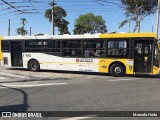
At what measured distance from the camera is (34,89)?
41.6 ft

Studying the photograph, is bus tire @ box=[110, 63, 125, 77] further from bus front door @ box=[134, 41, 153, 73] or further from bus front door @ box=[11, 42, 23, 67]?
bus front door @ box=[11, 42, 23, 67]

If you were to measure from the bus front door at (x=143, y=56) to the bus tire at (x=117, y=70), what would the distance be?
835mm

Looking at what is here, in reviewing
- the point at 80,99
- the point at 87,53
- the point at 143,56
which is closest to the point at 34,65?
the point at 87,53

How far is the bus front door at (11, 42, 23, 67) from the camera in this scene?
2175 cm

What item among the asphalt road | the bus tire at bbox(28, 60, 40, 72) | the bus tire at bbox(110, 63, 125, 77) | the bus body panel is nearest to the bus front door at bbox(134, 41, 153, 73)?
the bus body panel

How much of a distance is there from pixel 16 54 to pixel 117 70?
297 inches

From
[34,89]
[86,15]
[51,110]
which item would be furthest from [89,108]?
[86,15]

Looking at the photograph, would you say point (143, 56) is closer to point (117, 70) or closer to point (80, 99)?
point (117, 70)

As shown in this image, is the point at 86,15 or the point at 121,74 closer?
the point at 121,74

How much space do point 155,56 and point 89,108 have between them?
10.1 m

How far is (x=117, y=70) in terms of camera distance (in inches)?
731

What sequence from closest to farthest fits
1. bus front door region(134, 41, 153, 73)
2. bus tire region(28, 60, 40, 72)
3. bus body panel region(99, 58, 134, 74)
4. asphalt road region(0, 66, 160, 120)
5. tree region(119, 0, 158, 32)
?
asphalt road region(0, 66, 160, 120)
bus front door region(134, 41, 153, 73)
bus body panel region(99, 58, 134, 74)
bus tire region(28, 60, 40, 72)
tree region(119, 0, 158, 32)

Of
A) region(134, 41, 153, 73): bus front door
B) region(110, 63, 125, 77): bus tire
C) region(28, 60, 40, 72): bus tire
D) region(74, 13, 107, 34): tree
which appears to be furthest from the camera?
region(74, 13, 107, 34): tree

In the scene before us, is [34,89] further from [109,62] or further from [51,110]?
[109,62]
